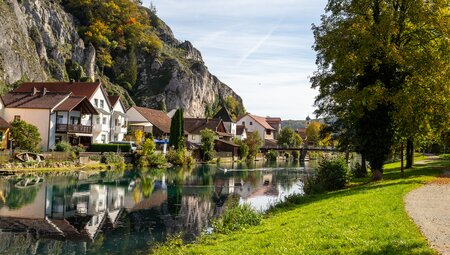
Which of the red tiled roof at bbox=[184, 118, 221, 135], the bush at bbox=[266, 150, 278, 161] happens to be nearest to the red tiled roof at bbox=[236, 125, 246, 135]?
the bush at bbox=[266, 150, 278, 161]

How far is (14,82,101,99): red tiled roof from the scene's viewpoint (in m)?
69.1

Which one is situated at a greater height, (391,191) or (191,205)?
(391,191)

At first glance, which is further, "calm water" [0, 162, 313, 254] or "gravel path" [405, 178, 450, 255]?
"calm water" [0, 162, 313, 254]

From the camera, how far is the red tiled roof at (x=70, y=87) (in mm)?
69075

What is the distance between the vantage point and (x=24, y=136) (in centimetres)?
4819

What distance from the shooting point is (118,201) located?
3006 cm

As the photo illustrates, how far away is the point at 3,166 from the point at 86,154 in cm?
1286

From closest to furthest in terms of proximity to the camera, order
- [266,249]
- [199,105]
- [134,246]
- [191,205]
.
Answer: [266,249]
[134,246]
[191,205]
[199,105]

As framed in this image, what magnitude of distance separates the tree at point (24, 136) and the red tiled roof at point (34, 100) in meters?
7.83

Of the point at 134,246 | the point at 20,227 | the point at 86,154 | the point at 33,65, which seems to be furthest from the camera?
the point at 33,65

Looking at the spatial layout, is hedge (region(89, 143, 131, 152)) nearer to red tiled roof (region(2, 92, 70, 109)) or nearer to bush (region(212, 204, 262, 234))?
red tiled roof (region(2, 92, 70, 109))

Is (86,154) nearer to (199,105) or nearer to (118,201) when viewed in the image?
(118,201)

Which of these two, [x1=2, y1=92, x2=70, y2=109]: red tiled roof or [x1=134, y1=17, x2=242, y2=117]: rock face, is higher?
[x1=134, y1=17, x2=242, y2=117]: rock face

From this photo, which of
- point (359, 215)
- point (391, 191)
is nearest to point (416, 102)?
point (391, 191)
